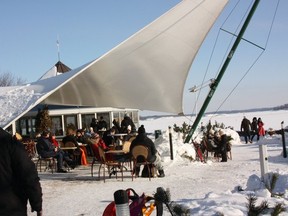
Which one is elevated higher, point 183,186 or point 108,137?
point 108,137

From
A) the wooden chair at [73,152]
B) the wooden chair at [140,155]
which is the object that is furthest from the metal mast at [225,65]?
the wooden chair at [140,155]

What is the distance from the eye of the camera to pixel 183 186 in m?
9.34

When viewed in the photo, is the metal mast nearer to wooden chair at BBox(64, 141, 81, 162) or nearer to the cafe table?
wooden chair at BBox(64, 141, 81, 162)

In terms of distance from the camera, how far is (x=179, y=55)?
1211cm

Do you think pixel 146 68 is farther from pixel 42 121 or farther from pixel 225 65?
pixel 42 121

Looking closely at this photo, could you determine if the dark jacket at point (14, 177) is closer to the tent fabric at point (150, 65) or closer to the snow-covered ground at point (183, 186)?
the snow-covered ground at point (183, 186)

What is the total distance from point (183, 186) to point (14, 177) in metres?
5.97

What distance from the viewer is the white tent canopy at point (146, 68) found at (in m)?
11.1

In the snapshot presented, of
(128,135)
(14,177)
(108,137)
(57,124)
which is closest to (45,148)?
(128,135)

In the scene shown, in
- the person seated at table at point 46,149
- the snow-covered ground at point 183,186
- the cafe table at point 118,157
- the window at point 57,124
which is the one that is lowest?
the snow-covered ground at point 183,186

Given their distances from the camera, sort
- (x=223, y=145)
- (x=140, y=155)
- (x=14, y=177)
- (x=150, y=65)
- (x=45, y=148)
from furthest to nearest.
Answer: (x=223, y=145), (x=45, y=148), (x=150, y=65), (x=140, y=155), (x=14, y=177)

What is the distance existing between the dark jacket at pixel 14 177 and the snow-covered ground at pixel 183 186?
2.45 meters

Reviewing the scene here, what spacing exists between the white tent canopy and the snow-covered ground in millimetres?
1975

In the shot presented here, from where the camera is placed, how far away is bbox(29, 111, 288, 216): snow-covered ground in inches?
247
